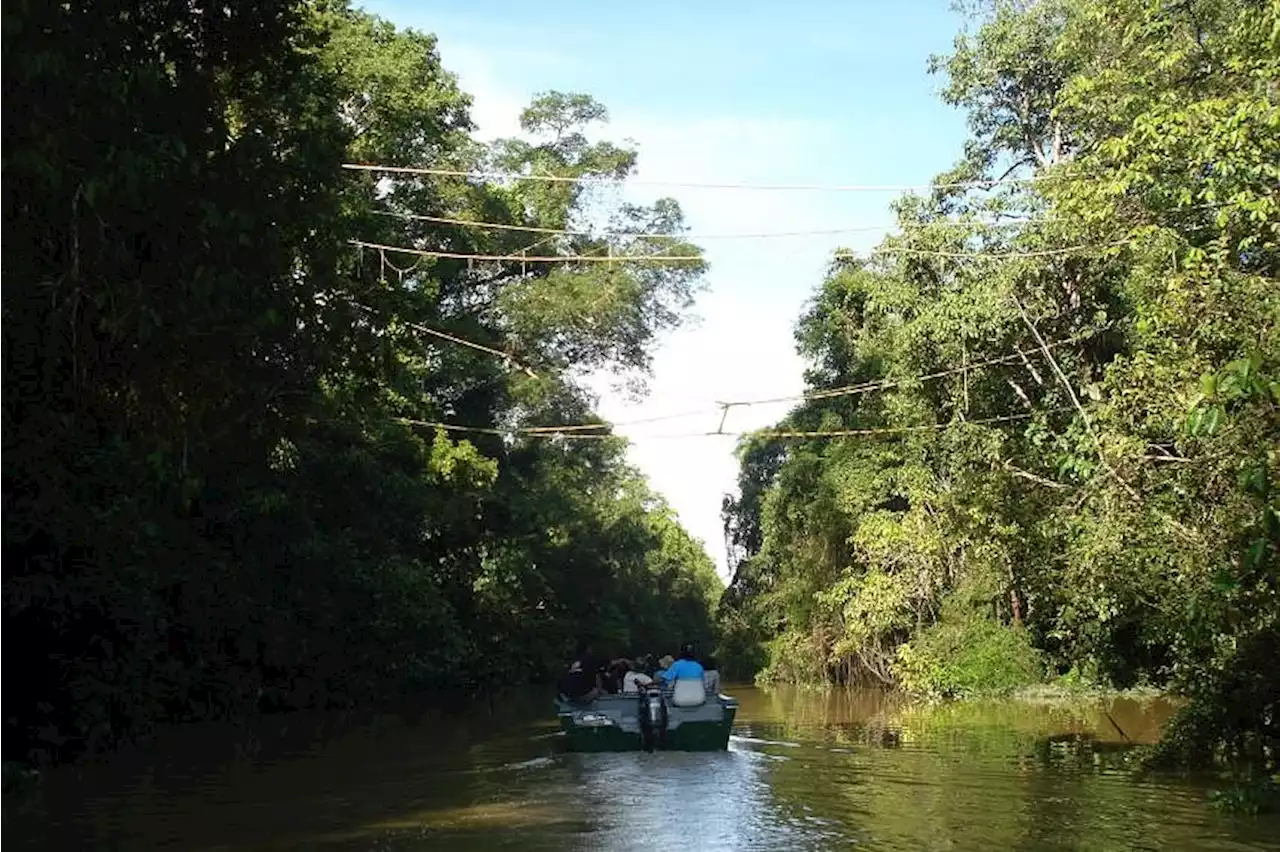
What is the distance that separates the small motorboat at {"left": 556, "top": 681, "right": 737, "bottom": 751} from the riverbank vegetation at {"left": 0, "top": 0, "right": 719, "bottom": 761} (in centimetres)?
541

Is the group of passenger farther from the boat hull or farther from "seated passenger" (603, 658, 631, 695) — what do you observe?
the boat hull

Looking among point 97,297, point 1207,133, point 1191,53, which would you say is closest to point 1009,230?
point 1191,53

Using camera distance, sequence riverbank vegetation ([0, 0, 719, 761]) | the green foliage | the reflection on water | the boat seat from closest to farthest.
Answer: riverbank vegetation ([0, 0, 719, 761]), the reflection on water, the boat seat, the green foliage

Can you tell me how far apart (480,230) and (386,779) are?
19117 millimetres

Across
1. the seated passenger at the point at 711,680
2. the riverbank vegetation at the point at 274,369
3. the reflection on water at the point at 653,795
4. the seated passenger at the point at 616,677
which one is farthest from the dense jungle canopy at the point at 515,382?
the seated passenger at the point at 616,677

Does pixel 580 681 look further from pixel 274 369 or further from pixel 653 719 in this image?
pixel 274 369

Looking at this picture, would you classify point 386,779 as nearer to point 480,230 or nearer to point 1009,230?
point 1009,230

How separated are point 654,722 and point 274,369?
10141mm

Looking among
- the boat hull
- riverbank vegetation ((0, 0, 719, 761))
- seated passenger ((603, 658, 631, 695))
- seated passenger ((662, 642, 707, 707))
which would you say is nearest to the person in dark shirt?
seated passenger ((603, 658, 631, 695))

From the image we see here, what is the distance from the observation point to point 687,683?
17.5 m

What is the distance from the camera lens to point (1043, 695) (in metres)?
25.9

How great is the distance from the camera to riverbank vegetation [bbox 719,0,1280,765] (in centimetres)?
1246

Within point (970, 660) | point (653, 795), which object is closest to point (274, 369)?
point (653, 795)

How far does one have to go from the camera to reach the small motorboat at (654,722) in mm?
17078
